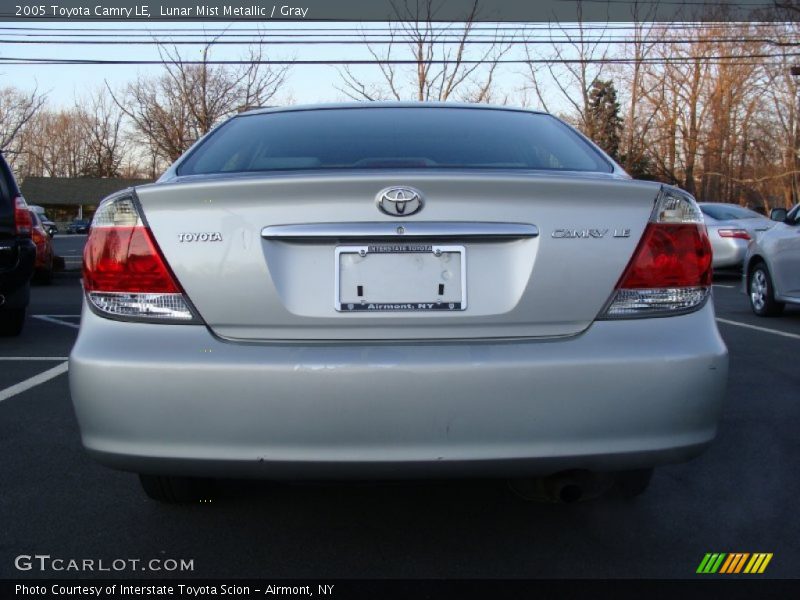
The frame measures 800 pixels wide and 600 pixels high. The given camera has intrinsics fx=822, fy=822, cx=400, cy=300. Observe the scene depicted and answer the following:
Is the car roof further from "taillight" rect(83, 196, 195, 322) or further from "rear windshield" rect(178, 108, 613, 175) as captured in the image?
"taillight" rect(83, 196, 195, 322)

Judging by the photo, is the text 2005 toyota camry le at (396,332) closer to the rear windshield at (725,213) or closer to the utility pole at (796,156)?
the rear windshield at (725,213)

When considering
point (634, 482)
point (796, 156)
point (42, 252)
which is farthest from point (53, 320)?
point (796, 156)

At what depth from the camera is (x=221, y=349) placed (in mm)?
2236

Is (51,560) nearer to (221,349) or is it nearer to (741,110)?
(221,349)

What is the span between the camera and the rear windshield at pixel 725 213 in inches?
587

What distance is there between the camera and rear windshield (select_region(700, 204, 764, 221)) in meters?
14.9

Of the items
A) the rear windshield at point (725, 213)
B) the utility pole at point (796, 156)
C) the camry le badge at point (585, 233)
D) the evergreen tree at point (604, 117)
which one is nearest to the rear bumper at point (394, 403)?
the camry le badge at point (585, 233)

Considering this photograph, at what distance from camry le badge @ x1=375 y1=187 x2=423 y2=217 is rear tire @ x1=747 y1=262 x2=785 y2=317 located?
7.66m

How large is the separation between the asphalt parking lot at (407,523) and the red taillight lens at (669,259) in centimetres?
90

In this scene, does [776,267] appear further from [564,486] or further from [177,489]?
[177,489]

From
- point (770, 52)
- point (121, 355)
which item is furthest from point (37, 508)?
point (770, 52)

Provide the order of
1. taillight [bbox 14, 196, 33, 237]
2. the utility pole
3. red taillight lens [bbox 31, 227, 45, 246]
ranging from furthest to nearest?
the utility pole < red taillight lens [bbox 31, 227, 45, 246] < taillight [bbox 14, 196, 33, 237]

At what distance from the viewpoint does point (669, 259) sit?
238 centimetres

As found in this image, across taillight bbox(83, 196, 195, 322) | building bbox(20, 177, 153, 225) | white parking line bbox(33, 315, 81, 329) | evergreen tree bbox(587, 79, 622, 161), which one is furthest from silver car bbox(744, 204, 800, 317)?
building bbox(20, 177, 153, 225)
